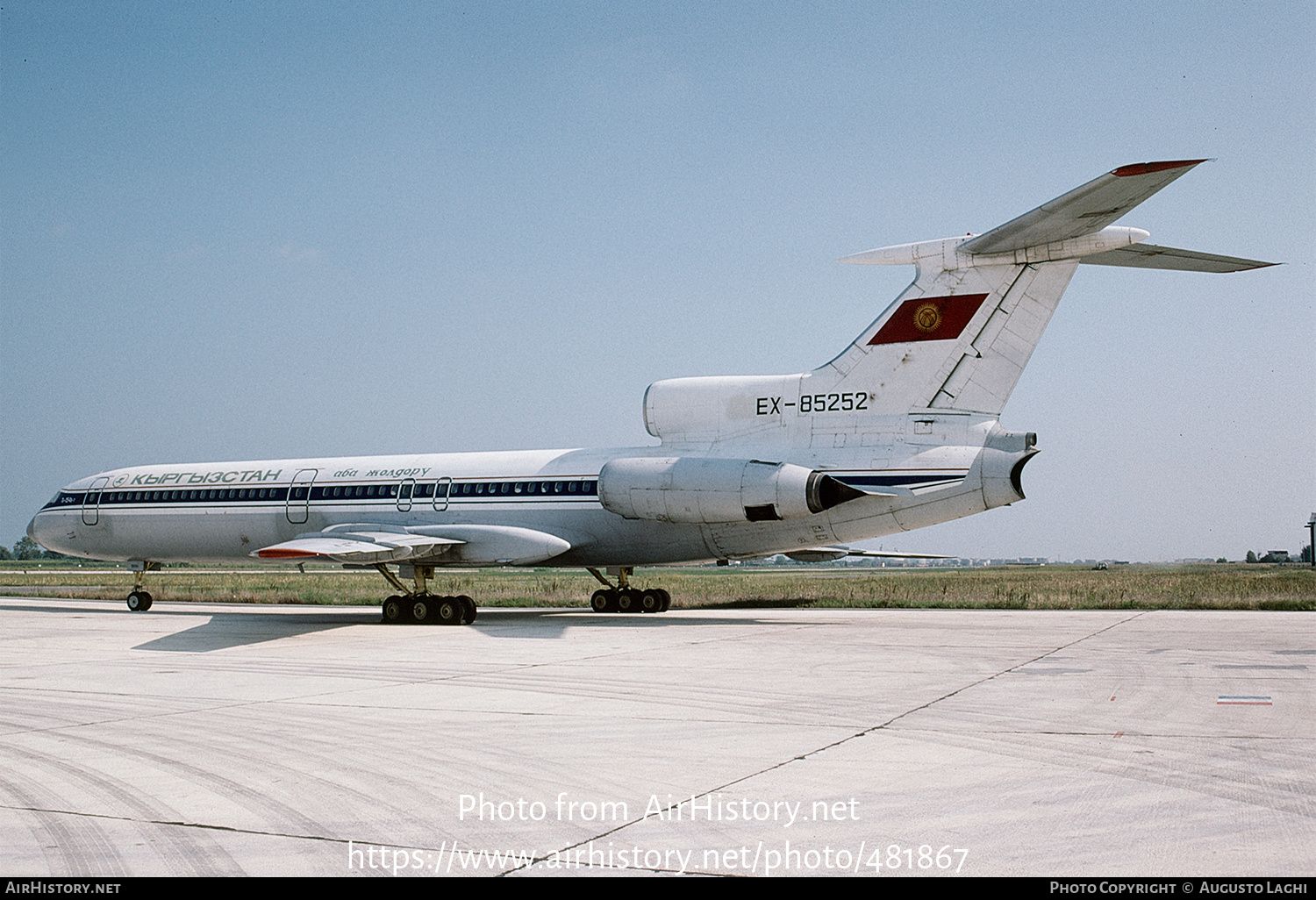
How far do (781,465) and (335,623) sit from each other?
920cm

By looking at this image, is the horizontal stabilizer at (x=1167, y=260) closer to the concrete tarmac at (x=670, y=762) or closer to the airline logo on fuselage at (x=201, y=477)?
the concrete tarmac at (x=670, y=762)

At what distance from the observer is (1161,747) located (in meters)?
6.94

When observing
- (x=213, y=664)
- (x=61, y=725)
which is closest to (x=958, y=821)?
(x=61, y=725)

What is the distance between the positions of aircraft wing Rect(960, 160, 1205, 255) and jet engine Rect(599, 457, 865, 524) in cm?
447

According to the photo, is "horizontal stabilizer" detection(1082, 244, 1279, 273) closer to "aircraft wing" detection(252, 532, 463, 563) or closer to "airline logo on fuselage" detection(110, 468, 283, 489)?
"aircraft wing" detection(252, 532, 463, 563)

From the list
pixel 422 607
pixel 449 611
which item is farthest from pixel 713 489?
pixel 422 607

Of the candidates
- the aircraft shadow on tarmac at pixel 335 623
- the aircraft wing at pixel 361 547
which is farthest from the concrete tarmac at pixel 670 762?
the aircraft wing at pixel 361 547

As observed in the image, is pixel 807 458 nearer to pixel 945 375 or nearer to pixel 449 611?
pixel 945 375

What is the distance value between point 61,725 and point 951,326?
1366cm

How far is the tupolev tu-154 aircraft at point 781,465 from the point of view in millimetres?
16797

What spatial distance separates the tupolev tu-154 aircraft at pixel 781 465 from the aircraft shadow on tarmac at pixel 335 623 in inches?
41.0

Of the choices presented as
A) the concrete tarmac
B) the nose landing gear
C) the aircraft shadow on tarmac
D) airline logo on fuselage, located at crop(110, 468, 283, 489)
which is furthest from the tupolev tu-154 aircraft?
the concrete tarmac
